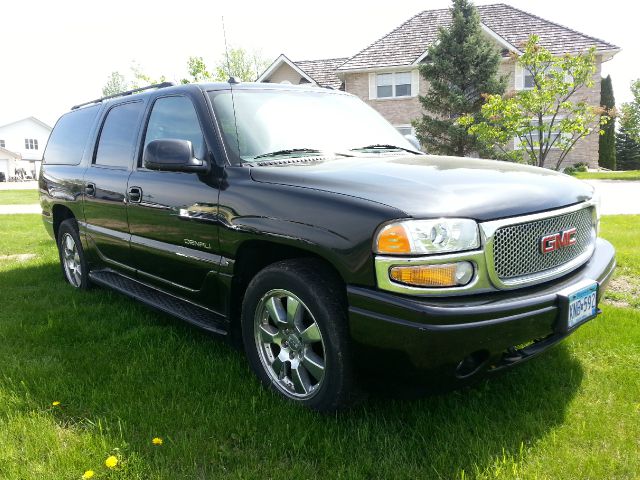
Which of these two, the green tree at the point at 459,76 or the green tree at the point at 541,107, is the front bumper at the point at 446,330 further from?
the green tree at the point at 459,76

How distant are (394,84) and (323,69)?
5349 mm

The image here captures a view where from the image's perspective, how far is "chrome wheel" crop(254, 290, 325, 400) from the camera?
2701 millimetres

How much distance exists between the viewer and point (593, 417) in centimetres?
268

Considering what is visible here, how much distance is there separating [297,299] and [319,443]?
0.68 m

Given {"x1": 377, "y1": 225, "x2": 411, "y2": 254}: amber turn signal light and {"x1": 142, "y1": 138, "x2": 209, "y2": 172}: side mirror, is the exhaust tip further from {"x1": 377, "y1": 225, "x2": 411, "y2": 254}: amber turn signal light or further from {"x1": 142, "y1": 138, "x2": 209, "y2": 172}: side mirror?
{"x1": 142, "y1": 138, "x2": 209, "y2": 172}: side mirror

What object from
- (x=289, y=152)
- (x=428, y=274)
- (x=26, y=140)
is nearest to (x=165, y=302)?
(x=289, y=152)

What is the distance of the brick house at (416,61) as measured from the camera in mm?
25234

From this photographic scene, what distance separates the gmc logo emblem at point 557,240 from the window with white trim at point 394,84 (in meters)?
25.2

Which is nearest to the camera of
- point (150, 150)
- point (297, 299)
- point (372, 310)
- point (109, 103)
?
point (372, 310)

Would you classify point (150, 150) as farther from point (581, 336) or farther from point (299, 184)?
point (581, 336)

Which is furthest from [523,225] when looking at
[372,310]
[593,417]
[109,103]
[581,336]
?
[109,103]

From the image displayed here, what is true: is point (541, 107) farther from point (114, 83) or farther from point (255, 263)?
Answer: point (114, 83)

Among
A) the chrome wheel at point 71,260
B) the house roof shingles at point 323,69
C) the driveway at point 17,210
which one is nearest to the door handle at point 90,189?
the chrome wheel at point 71,260

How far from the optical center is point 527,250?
251cm
